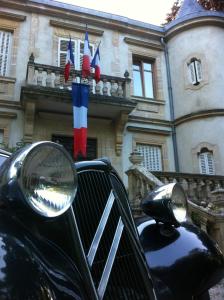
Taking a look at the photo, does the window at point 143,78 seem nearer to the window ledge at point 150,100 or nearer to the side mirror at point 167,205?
the window ledge at point 150,100

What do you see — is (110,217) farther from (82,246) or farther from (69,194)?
(69,194)

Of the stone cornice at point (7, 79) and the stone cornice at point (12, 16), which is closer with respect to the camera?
the stone cornice at point (7, 79)

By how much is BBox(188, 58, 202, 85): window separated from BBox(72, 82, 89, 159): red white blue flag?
502 centimetres

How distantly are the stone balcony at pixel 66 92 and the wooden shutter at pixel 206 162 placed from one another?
311 cm

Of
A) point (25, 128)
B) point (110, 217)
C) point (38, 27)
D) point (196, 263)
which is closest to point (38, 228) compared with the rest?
point (110, 217)

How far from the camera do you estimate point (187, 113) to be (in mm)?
12500

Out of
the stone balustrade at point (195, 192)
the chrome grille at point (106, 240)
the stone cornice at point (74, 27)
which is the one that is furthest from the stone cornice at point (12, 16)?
the chrome grille at point (106, 240)

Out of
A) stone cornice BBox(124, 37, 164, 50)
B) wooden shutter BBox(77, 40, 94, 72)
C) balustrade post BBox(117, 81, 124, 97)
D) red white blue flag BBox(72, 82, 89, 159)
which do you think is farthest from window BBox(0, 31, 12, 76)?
stone cornice BBox(124, 37, 164, 50)

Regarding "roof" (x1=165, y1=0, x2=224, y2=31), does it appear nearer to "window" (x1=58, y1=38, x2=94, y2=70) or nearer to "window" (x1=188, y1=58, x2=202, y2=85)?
"window" (x1=188, y1=58, x2=202, y2=85)

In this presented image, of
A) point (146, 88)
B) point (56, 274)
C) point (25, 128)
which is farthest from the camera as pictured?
point (146, 88)

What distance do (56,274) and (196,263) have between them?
141cm

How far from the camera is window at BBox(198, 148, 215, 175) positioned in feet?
38.5

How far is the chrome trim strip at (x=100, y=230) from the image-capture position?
5.51ft

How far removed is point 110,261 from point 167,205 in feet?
2.94
